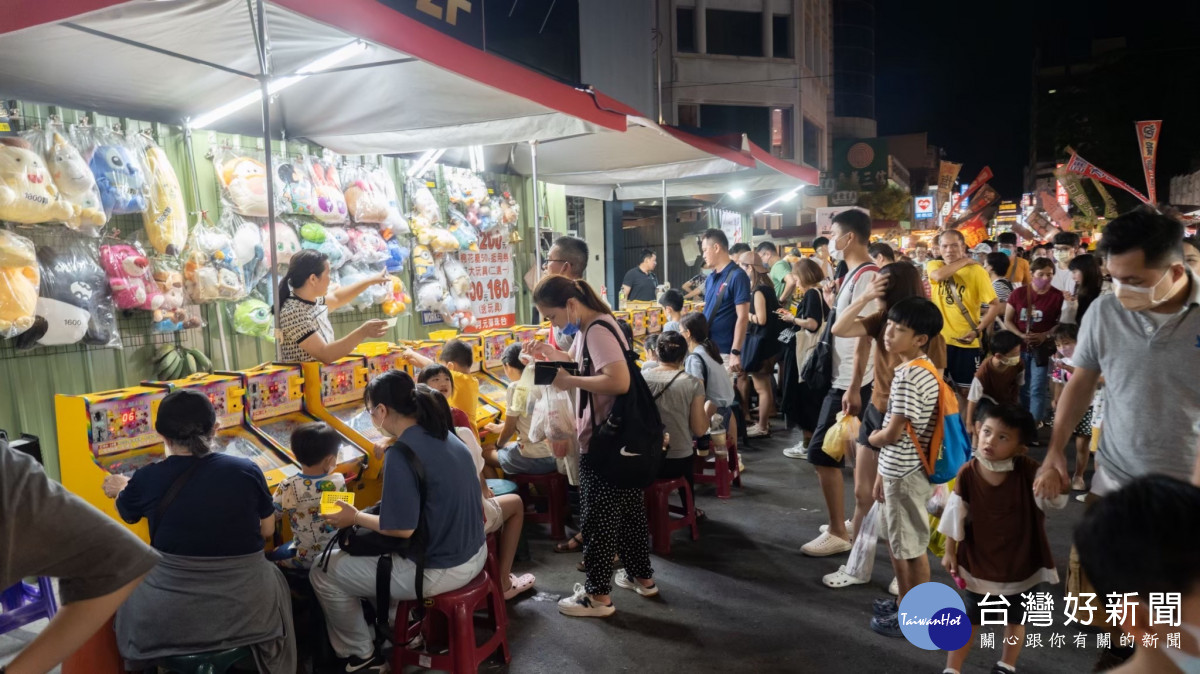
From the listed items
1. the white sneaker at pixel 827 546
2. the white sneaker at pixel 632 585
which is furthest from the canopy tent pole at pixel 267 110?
the white sneaker at pixel 827 546

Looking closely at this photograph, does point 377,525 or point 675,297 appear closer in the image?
point 377,525

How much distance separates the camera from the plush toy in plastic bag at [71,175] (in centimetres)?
420

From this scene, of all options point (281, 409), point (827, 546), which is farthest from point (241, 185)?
point (827, 546)

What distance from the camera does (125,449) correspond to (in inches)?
142

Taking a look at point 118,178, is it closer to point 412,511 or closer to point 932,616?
point 412,511

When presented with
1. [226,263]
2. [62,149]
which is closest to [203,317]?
[226,263]

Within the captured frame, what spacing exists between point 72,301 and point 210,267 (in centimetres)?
89

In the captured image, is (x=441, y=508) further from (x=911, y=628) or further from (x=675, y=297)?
(x=675, y=297)

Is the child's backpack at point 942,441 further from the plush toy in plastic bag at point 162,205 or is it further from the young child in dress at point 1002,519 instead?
the plush toy in plastic bag at point 162,205

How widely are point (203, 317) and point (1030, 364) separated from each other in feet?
27.1

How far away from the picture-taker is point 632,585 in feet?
15.0

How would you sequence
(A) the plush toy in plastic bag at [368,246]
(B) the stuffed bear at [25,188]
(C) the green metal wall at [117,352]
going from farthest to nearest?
1. (A) the plush toy in plastic bag at [368,246]
2. (C) the green metal wall at [117,352]
3. (B) the stuffed bear at [25,188]

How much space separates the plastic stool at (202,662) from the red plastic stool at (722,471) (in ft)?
13.6

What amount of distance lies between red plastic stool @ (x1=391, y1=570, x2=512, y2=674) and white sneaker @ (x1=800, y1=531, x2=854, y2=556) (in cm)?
225
